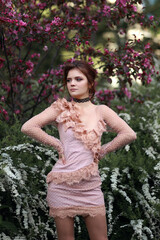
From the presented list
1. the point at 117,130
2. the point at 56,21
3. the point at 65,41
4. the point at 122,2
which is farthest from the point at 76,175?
the point at 122,2

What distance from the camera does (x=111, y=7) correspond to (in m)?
4.91

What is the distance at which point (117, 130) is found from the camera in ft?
9.61

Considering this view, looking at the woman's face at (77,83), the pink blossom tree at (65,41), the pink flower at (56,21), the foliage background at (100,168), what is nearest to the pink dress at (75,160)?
the woman's face at (77,83)

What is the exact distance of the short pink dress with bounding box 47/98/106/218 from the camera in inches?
108

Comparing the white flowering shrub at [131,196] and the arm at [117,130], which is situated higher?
the arm at [117,130]

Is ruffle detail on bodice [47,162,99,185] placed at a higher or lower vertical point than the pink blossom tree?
lower

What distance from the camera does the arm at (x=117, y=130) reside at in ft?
9.46

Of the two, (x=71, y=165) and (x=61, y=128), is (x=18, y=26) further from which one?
(x=71, y=165)

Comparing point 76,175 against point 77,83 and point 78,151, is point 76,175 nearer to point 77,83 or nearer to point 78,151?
point 78,151

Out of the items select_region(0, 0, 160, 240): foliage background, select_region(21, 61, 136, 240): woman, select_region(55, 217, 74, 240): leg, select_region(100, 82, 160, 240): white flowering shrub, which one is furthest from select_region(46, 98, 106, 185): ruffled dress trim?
select_region(100, 82, 160, 240): white flowering shrub

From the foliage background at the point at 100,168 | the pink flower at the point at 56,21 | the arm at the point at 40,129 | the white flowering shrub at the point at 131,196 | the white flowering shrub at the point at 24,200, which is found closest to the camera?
the arm at the point at 40,129

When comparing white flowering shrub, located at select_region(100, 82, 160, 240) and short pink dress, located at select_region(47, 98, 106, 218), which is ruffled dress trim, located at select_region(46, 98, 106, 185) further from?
white flowering shrub, located at select_region(100, 82, 160, 240)

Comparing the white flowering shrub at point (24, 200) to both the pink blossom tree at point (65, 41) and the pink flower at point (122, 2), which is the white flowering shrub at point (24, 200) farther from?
the pink flower at point (122, 2)

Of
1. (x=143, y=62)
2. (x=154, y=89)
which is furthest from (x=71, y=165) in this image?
(x=154, y=89)
